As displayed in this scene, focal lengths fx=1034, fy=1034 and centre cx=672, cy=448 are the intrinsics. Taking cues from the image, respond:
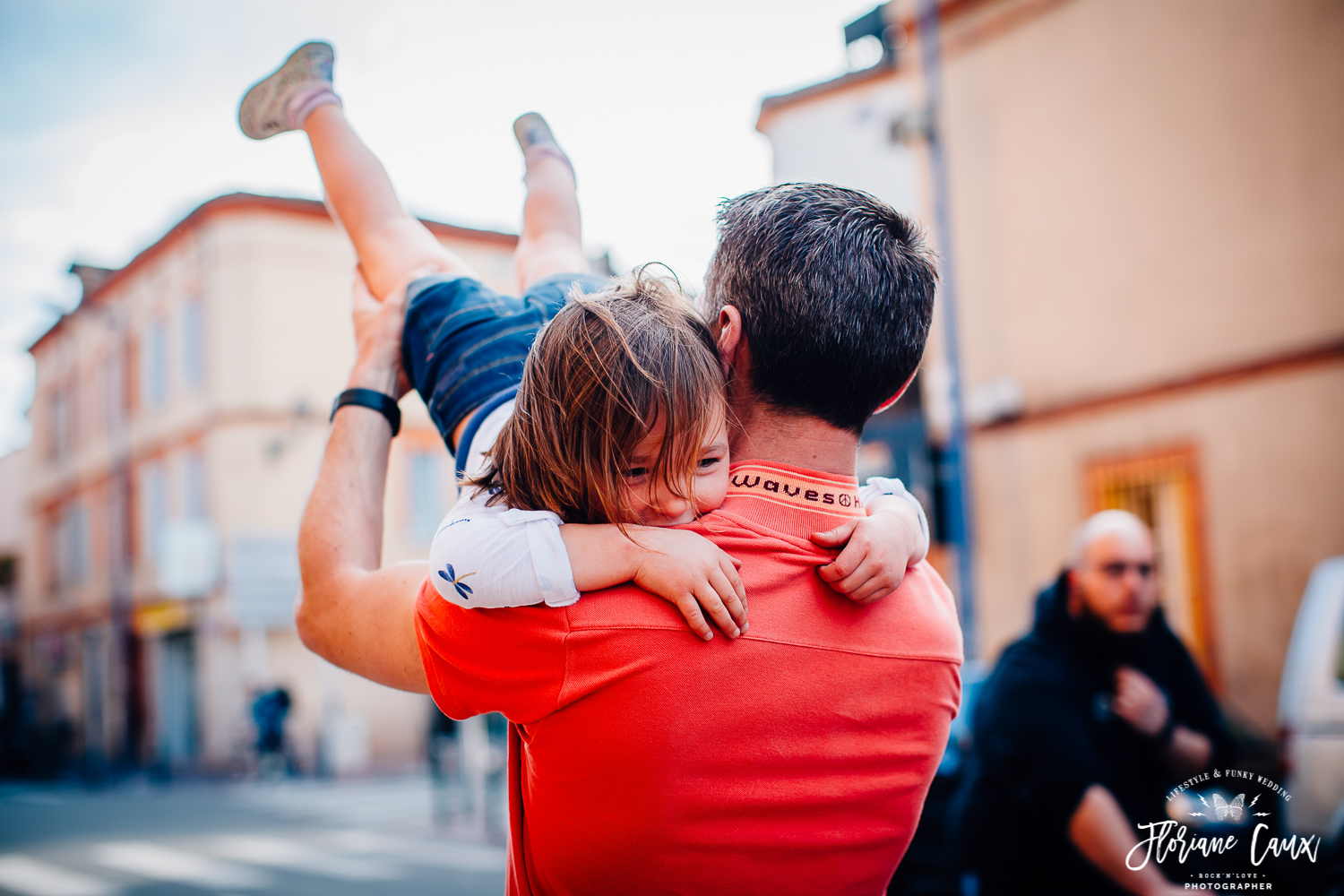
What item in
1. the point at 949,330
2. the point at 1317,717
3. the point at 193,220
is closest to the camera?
the point at 1317,717

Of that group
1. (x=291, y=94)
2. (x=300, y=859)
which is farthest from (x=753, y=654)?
(x=300, y=859)

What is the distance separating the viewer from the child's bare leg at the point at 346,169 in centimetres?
195

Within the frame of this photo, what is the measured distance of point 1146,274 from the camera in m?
9.20

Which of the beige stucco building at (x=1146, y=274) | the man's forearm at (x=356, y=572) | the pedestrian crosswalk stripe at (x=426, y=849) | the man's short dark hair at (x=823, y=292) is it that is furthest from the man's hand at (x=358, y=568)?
the pedestrian crosswalk stripe at (x=426, y=849)

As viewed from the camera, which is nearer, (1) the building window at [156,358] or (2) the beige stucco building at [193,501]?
(2) the beige stucco building at [193,501]

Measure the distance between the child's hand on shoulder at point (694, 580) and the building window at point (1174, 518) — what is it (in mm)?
8271

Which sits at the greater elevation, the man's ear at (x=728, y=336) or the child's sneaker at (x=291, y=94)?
the child's sneaker at (x=291, y=94)

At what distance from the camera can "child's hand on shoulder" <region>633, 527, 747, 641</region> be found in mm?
1146

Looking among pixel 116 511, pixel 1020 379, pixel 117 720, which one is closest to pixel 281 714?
pixel 116 511

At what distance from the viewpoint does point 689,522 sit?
128cm

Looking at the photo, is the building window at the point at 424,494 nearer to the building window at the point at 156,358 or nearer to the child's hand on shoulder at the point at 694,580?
the child's hand on shoulder at the point at 694,580

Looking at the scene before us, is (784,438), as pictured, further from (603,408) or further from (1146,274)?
(1146,274)

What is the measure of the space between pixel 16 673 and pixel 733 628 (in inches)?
1000

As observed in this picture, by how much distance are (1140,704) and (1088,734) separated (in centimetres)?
20
